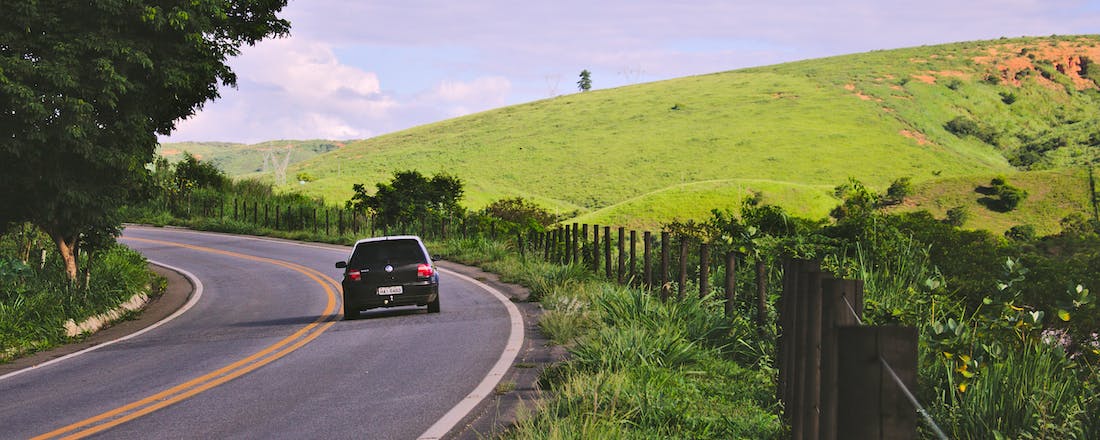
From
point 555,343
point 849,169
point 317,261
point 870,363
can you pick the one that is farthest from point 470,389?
point 849,169

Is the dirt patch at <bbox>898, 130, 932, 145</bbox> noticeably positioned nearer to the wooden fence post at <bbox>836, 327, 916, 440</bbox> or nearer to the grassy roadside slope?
the grassy roadside slope

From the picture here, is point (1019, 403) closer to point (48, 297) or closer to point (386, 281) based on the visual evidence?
point (386, 281)

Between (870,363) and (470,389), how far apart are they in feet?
25.2

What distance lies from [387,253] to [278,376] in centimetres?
677

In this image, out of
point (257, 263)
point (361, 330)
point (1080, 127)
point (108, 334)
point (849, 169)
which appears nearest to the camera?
point (361, 330)

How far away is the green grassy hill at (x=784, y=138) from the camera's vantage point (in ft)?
281

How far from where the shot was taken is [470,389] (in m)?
10.6

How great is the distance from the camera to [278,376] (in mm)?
11891

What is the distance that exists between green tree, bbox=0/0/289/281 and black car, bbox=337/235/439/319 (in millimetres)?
4193

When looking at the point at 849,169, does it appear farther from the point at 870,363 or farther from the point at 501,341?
the point at 870,363

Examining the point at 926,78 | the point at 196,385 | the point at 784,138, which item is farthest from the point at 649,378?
the point at 926,78

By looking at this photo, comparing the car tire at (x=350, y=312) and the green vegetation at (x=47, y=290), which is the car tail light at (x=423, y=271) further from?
the green vegetation at (x=47, y=290)

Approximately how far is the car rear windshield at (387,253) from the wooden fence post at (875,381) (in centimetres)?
1546

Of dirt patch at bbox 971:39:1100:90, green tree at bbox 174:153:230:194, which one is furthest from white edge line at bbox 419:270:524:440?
dirt patch at bbox 971:39:1100:90
